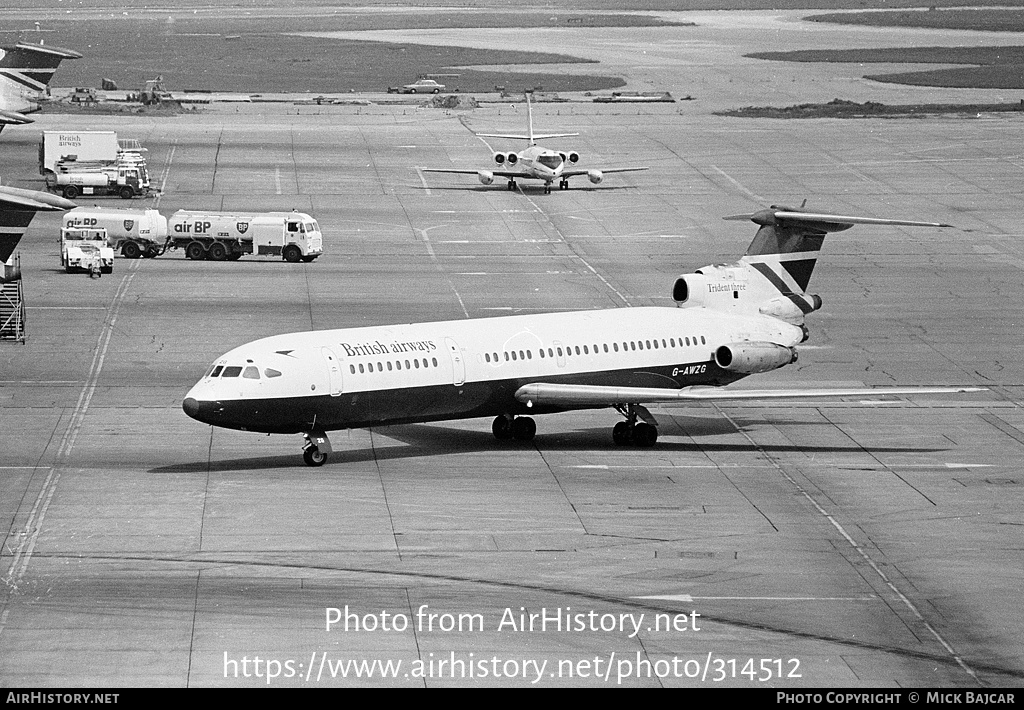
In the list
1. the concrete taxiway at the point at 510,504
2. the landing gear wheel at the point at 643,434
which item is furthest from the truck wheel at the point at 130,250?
the landing gear wheel at the point at 643,434

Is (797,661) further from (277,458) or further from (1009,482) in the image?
(277,458)

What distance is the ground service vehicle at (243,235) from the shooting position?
80.3 meters

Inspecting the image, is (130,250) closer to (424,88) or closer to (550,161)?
(550,161)

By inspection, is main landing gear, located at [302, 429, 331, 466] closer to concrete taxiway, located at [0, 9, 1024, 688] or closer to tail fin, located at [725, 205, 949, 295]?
concrete taxiway, located at [0, 9, 1024, 688]

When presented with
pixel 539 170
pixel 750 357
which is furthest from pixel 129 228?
pixel 750 357

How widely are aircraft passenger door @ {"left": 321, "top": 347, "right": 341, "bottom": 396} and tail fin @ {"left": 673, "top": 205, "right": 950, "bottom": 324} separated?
1291cm

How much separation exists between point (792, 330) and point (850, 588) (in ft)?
59.5

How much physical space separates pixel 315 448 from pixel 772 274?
16788 millimetres

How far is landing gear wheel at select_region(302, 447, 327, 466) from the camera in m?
43.7

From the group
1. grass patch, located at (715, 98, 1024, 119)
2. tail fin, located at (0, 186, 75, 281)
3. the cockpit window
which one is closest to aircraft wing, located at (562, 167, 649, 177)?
the cockpit window

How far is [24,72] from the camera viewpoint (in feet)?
271

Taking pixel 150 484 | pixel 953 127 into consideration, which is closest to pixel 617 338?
pixel 150 484

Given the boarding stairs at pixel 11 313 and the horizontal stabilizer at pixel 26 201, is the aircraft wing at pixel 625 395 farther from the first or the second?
the boarding stairs at pixel 11 313

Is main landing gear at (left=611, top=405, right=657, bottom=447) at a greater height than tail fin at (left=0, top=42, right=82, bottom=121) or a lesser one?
lesser
